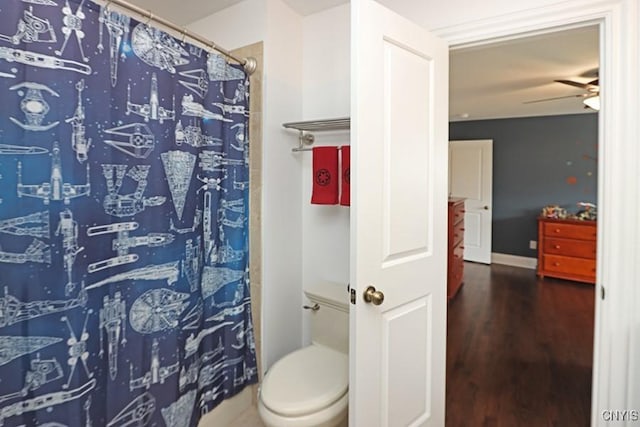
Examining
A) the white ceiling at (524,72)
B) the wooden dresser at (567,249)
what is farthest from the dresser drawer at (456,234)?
the white ceiling at (524,72)

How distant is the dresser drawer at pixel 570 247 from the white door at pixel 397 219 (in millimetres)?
3823

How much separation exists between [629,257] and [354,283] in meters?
1.06

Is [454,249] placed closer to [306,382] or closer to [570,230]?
[570,230]

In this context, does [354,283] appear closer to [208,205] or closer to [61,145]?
[208,205]

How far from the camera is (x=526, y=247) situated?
17.3ft

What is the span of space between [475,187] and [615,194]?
4.30m

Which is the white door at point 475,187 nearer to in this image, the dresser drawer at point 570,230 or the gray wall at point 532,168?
the gray wall at point 532,168

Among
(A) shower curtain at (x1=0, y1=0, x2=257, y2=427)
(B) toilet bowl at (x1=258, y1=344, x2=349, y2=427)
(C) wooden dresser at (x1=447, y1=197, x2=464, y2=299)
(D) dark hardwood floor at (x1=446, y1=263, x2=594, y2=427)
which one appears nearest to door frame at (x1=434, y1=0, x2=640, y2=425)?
(D) dark hardwood floor at (x1=446, y1=263, x2=594, y2=427)

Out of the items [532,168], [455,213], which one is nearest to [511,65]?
[455,213]

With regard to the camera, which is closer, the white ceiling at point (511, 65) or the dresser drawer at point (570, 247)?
the white ceiling at point (511, 65)

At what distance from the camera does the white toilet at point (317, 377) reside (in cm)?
142

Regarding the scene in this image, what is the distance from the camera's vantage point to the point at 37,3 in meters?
1.11

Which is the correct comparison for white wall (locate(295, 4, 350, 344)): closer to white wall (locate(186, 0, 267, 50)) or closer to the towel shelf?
the towel shelf

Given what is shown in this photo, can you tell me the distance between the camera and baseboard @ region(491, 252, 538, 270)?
5.25 metres
